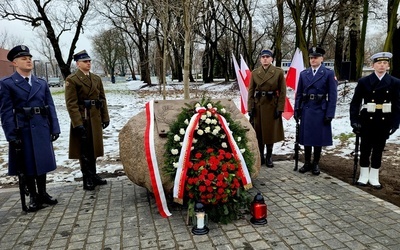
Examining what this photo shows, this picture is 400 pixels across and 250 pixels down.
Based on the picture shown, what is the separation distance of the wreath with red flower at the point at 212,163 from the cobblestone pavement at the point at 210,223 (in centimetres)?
20

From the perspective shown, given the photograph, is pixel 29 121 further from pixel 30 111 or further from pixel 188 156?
pixel 188 156

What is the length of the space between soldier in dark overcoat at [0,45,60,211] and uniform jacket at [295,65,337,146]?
373 centimetres

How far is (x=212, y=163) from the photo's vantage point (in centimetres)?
358

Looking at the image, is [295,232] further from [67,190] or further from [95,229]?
[67,190]

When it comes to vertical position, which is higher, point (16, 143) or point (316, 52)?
point (316, 52)

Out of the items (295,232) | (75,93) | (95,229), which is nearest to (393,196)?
(295,232)

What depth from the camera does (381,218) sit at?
11.8ft

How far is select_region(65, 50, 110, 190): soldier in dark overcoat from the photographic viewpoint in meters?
4.46

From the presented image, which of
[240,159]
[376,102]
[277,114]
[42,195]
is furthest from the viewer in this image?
[277,114]

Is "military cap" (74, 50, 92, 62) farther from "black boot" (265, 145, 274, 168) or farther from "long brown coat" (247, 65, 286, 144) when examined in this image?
"black boot" (265, 145, 274, 168)

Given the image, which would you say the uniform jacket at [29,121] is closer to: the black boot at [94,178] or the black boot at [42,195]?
the black boot at [42,195]

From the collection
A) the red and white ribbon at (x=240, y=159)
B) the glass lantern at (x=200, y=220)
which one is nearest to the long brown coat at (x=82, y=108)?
the red and white ribbon at (x=240, y=159)

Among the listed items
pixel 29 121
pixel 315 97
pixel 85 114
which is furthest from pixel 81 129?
pixel 315 97

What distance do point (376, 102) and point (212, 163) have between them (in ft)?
8.33
